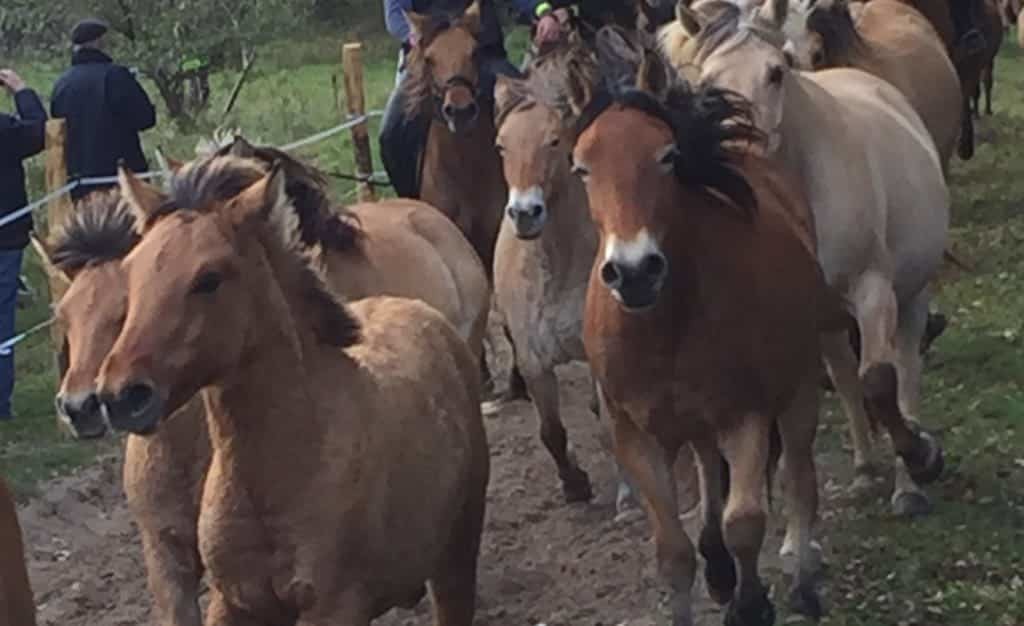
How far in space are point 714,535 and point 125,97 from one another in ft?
20.4

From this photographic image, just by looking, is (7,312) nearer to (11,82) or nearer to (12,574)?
(11,82)

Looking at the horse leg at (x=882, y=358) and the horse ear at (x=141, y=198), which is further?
the horse leg at (x=882, y=358)

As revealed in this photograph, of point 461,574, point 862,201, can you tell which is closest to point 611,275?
point 461,574

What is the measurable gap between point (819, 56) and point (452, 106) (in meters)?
1.96

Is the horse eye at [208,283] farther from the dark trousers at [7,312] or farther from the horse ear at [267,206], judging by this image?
the dark trousers at [7,312]

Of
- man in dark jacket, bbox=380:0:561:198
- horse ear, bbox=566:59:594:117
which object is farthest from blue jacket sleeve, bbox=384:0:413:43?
horse ear, bbox=566:59:594:117

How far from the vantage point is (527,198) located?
8.73 metres

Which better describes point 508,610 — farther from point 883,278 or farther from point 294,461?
point 294,461

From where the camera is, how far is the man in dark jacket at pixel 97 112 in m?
12.2

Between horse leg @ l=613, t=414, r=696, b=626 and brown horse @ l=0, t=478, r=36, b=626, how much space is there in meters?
2.31

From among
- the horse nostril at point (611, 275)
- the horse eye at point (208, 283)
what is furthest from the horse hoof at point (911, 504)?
the horse eye at point (208, 283)

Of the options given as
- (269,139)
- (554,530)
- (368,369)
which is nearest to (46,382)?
(554,530)

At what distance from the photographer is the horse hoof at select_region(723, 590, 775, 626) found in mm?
6742

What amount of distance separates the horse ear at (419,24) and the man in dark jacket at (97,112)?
2.02m
